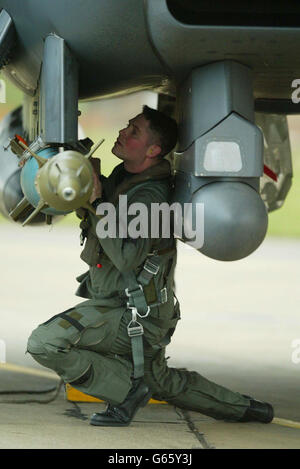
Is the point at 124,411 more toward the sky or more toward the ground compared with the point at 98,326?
more toward the ground

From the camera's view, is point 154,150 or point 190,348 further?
point 190,348

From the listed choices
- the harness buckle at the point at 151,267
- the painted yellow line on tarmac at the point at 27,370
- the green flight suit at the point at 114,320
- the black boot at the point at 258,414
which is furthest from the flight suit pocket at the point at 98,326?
the painted yellow line on tarmac at the point at 27,370

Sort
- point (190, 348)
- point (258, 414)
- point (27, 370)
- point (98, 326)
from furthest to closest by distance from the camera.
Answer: point (190, 348) < point (27, 370) < point (258, 414) < point (98, 326)

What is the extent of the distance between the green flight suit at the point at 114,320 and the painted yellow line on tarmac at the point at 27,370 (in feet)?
4.12

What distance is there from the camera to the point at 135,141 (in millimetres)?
3598

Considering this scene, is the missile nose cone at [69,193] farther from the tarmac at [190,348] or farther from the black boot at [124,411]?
the black boot at [124,411]

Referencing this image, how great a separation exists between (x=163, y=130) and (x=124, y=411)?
1075 millimetres

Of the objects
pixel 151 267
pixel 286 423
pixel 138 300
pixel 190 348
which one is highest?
pixel 151 267

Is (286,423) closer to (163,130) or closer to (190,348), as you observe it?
(163,130)

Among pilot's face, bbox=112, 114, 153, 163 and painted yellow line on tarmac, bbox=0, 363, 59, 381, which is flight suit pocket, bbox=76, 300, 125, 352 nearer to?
pilot's face, bbox=112, 114, 153, 163

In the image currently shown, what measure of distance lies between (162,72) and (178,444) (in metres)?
1.34
